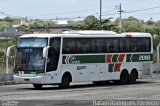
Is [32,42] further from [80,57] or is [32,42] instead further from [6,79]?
[6,79]

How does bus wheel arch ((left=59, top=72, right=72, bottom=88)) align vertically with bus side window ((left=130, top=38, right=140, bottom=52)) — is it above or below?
below

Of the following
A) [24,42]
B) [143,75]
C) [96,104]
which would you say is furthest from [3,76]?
[96,104]

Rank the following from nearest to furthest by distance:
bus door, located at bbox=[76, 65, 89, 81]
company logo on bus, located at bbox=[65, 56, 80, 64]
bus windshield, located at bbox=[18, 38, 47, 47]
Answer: bus windshield, located at bbox=[18, 38, 47, 47] → company logo on bus, located at bbox=[65, 56, 80, 64] → bus door, located at bbox=[76, 65, 89, 81]

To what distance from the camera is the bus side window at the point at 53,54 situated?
2675 cm

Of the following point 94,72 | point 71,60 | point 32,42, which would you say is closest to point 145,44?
point 94,72

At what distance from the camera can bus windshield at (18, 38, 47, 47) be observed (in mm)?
26781

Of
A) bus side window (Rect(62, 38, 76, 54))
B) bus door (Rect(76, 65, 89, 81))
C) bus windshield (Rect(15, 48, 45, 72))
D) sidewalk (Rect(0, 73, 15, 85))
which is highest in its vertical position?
bus side window (Rect(62, 38, 76, 54))

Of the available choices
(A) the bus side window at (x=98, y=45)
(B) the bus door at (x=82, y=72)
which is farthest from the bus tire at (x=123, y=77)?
(B) the bus door at (x=82, y=72)

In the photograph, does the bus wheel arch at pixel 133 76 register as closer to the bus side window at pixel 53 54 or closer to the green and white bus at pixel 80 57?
the green and white bus at pixel 80 57

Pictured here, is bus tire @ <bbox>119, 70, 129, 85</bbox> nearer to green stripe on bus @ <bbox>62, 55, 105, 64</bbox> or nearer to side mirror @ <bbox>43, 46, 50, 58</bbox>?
green stripe on bus @ <bbox>62, 55, 105, 64</bbox>

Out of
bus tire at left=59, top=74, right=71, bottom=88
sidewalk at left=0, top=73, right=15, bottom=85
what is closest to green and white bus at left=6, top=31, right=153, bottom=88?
bus tire at left=59, top=74, right=71, bottom=88

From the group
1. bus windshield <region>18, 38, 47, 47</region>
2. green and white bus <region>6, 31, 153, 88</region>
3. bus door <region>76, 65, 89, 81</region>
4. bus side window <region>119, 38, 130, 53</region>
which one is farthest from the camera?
bus side window <region>119, 38, 130, 53</region>

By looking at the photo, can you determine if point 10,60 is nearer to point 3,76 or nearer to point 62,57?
point 3,76

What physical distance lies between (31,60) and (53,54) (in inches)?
46.5
